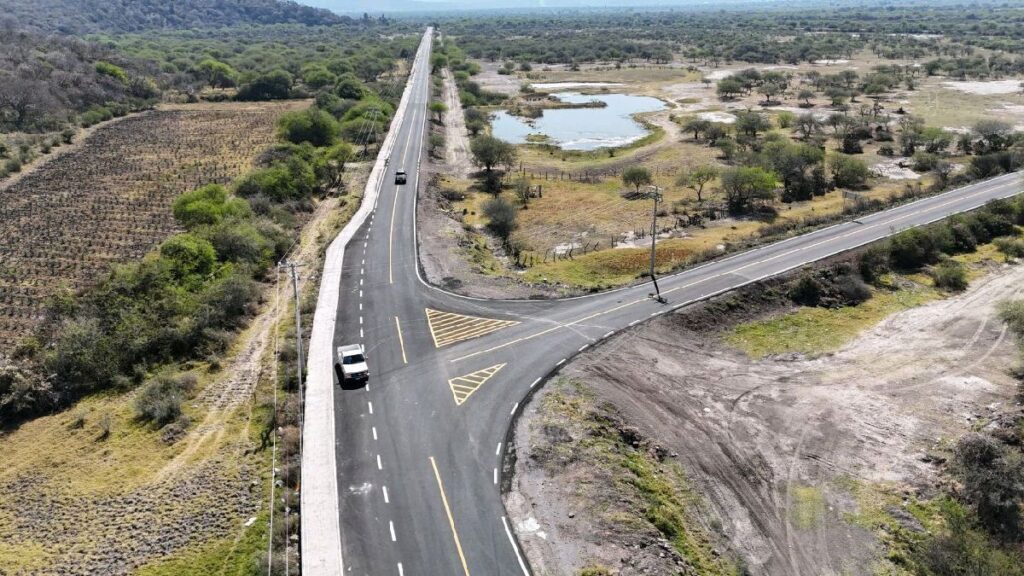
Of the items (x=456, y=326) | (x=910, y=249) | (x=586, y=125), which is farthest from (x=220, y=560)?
(x=586, y=125)

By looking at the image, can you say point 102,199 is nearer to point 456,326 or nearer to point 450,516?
point 456,326

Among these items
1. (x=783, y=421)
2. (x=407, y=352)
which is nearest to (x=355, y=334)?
(x=407, y=352)

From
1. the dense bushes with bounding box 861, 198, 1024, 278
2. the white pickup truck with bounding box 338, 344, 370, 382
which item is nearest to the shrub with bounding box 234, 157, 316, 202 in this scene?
the white pickup truck with bounding box 338, 344, 370, 382

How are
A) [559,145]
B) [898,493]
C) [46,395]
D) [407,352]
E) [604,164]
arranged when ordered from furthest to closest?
[559,145]
[604,164]
[407,352]
[46,395]
[898,493]

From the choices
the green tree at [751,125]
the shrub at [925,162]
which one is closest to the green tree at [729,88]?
the green tree at [751,125]

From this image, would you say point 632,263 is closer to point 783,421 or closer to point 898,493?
point 783,421

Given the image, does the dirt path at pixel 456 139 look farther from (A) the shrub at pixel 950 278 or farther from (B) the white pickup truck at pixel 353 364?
(A) the shrub at pixel 950 278
